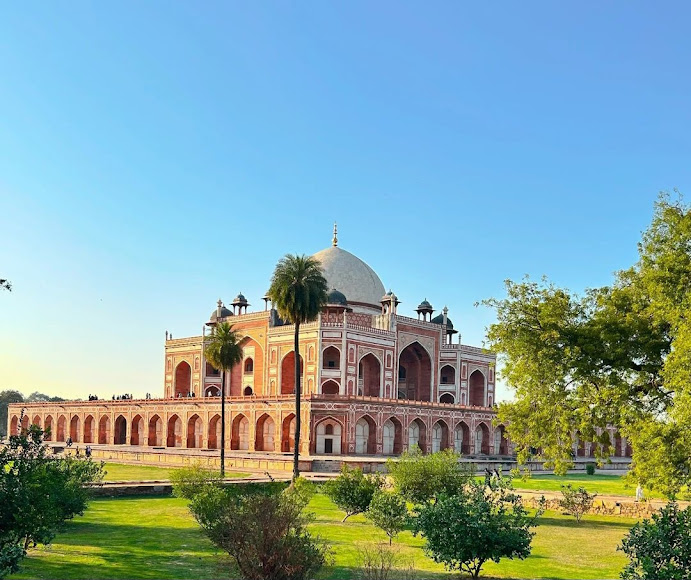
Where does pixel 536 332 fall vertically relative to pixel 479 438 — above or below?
above

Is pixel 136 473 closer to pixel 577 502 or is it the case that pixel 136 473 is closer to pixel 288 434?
pixel 288 434

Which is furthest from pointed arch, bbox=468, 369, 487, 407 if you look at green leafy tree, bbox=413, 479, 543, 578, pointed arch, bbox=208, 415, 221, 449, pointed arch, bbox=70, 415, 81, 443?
green leafy tree, bbox=413, 479, 543, 578

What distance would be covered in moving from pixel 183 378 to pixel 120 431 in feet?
23.0

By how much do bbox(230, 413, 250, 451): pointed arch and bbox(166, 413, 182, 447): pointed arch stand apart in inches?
297

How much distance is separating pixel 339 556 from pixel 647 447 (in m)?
7.06

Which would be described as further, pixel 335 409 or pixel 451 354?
pixel 451 354

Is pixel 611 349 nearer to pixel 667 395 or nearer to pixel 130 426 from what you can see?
pixel 667 395

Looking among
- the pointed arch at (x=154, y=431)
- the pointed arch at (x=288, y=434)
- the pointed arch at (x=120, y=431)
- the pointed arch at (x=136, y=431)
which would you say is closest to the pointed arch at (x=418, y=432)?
the pointed arch at (x=288, y=434)

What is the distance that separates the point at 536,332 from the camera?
19031 millimetres

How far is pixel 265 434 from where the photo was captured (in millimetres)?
50188

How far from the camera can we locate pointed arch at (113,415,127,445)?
65000 millimetres

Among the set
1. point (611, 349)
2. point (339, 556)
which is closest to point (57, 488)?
point (339, 556)

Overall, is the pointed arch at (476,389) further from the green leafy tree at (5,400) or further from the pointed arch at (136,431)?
the green leafy tree at (5,400)

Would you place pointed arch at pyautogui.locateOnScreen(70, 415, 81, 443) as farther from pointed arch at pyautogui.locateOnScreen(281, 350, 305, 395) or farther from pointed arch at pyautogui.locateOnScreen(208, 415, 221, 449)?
pointed arch at pyautogui.locateOnScreen(281, 350, 305, 395)
